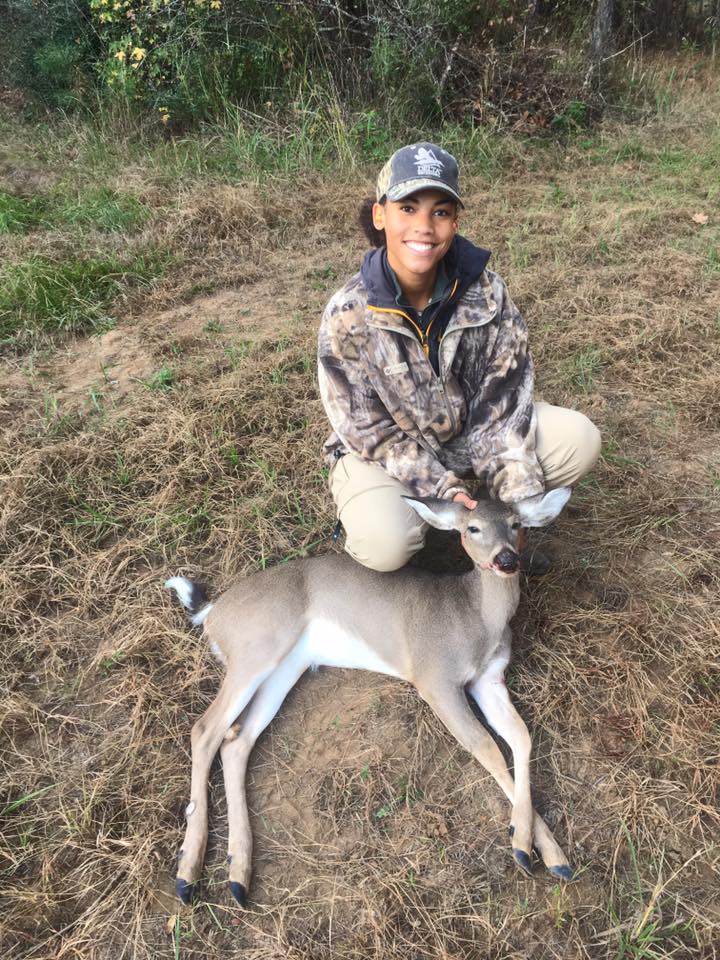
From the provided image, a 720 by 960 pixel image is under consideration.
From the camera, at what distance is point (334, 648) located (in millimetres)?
2881

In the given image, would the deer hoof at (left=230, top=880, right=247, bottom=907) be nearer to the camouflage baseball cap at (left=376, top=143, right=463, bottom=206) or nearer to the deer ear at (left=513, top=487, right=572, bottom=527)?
the deer ear at (left=513, top=487, right=572, bottom=527)

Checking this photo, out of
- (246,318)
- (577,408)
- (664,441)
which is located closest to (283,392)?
(246,318)

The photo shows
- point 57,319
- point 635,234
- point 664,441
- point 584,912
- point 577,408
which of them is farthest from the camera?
point 635,234

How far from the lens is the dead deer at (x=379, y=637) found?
247 cm

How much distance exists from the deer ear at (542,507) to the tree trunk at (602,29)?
7.50 meters

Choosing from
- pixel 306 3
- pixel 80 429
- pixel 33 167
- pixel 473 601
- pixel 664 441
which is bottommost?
pixel 664 441

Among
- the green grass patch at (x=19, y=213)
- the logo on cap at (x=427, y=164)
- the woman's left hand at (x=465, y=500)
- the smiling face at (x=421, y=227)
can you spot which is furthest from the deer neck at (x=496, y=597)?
the green grass patch at (x=19, y=213)

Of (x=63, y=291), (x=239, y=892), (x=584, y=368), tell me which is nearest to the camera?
→ (x=239, y=892)

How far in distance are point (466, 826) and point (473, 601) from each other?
84 centimetres

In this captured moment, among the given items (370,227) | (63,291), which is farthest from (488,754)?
(63,291)

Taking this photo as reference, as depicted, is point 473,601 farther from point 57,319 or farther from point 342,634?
point 57,319

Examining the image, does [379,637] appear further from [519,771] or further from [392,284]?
[392,284]

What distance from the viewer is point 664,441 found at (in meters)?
3.83

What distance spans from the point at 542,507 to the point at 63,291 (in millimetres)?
3872
